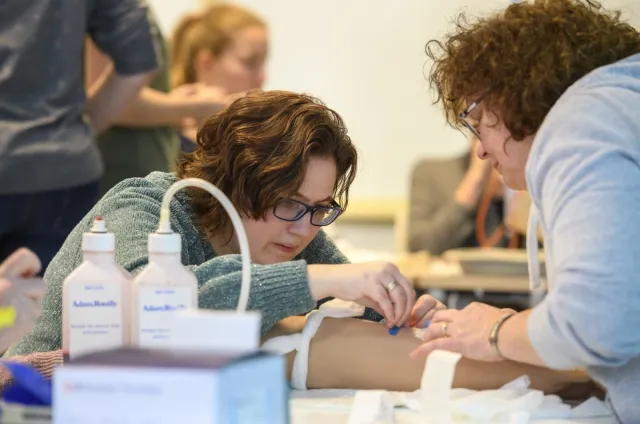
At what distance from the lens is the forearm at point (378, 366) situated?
4.89ft

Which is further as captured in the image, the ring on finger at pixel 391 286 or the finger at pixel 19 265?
the ring on finger at pixel 391 286

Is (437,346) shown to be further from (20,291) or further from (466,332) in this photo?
(20,291)

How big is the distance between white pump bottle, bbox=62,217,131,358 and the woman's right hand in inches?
13.7

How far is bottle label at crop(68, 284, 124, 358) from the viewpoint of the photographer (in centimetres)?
117

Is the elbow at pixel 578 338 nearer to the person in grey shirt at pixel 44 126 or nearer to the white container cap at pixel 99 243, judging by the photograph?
the white container cap at pixel 99 243

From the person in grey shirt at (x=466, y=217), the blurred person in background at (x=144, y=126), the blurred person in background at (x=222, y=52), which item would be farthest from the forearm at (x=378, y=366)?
the person in grey shirt at (x=466, y=217)

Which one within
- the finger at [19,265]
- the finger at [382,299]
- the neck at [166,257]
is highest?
the neck at [166,257]

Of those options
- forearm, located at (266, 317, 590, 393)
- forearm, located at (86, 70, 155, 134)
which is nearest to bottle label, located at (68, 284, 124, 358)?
forearm, located at (266, 317, 590, 393)

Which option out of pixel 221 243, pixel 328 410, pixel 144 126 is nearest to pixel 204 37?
pixel 144 126

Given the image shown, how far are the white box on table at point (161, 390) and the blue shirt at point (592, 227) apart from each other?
0.44 metres

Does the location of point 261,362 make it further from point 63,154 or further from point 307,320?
point 63,154

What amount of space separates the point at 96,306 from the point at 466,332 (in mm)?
514

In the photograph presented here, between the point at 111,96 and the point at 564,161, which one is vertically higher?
the point at 564,161

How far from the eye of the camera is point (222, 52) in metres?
3.54
